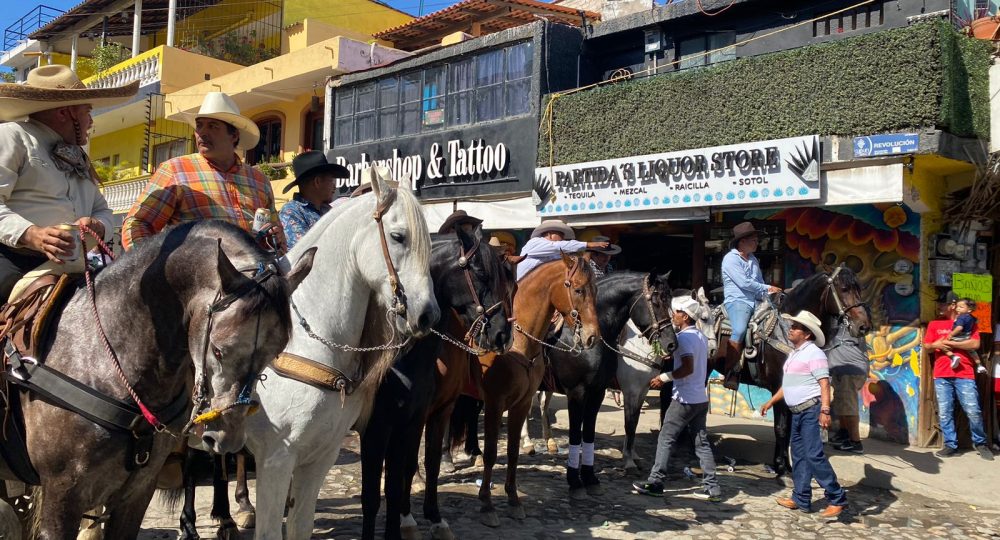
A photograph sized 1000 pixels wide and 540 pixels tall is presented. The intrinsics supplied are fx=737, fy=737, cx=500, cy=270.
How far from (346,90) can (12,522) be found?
53.9ft

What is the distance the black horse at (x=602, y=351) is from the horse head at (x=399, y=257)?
3.33 m

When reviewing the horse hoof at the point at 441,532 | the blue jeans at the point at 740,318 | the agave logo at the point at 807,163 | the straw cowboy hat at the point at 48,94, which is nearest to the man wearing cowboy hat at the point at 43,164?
the straw cowboy hat at the point at 48,94

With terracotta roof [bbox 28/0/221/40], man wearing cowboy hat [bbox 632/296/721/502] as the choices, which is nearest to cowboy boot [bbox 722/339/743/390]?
man wearing cowboy hat [bbox 632/296/721/502]

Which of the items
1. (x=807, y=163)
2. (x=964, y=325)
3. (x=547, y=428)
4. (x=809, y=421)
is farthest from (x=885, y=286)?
(x=547, y=428)

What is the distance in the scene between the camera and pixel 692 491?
764 cm

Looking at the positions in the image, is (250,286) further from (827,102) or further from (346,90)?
(346,90)

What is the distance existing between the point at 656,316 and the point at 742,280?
2.08 metres

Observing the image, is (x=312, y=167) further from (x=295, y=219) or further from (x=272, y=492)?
(x=272, y=492)

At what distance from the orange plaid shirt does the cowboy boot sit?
6379 millimetres

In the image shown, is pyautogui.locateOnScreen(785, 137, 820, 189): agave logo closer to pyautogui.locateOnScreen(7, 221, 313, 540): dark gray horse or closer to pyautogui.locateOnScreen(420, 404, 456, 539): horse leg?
pyautogui.locateOnScreen(420, 404, 456, 539): horse leg

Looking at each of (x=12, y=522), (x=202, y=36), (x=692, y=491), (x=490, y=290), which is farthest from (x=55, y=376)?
(x=202, y=36)

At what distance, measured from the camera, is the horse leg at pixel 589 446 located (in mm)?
7281

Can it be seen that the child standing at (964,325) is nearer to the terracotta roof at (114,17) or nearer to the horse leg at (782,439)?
the horse leg at (782,439)

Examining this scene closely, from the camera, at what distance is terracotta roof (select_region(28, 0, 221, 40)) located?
87.5ft
